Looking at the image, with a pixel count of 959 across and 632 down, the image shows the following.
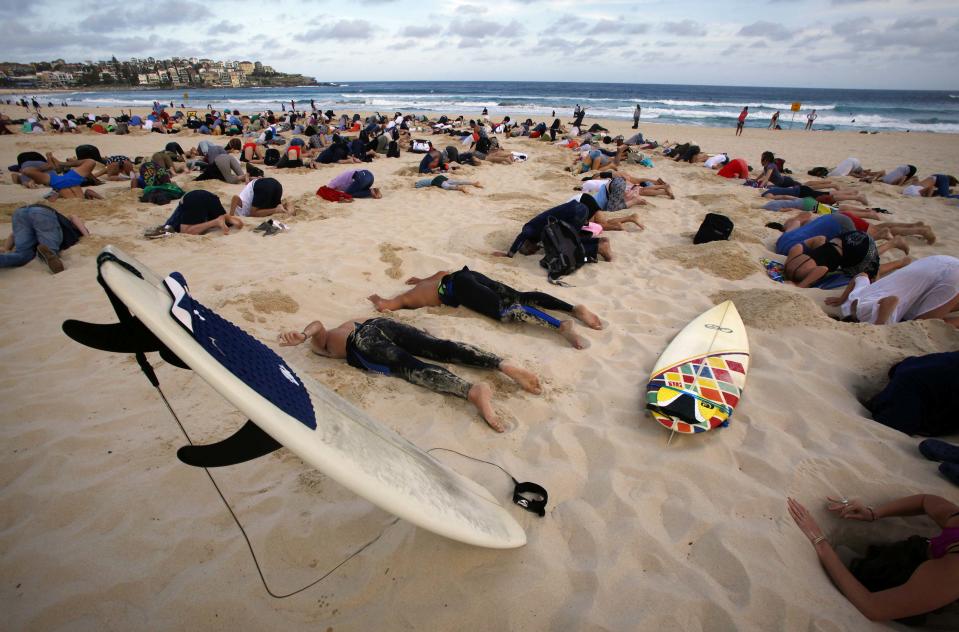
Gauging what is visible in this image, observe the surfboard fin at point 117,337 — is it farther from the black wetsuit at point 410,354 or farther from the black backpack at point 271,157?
the black backpack at point 271,157

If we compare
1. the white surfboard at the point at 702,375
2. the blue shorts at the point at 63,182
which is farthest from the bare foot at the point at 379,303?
the blue shorts at the point at 63,182

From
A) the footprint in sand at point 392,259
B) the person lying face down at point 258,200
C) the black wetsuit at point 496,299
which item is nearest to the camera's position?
the black wetsuit at point 496,299

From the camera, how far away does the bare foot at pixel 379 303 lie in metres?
4.19

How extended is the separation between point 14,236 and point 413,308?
497cm

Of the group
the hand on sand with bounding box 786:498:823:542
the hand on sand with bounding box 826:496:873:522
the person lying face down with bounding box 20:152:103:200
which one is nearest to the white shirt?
the person lying face down with bounding box 20:152:103:200

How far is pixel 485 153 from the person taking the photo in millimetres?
13180

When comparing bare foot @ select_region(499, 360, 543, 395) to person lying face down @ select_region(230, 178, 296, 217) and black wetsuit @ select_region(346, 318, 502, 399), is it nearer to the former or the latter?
black wetsuit @ select_region(346, 318, 502, 399)

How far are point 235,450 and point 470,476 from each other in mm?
1375

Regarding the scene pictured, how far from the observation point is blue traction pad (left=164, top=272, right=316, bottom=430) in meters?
1.21

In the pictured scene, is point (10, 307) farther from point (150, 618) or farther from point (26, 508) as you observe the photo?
point (150, 618)

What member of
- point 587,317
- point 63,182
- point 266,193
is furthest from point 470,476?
point 63,182

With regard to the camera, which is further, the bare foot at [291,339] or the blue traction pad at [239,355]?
the bare foot at [291,339]

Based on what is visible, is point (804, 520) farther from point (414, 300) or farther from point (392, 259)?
point (392, 259)

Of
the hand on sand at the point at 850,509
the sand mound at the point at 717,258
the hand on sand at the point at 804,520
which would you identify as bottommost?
Answer: the hand on sand at the point at 804,520
